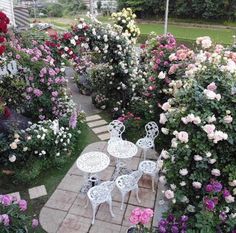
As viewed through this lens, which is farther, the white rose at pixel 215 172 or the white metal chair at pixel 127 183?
the white metal chair at pixel 127 183

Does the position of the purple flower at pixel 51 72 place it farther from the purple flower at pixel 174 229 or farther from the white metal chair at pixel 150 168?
the purple flower at pixel 174 229

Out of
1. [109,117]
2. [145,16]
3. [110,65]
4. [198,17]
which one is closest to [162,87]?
[110,65]

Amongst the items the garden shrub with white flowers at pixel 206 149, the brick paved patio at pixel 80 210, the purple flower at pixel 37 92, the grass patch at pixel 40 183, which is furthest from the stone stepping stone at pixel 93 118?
the garden shrub with white flowers at pixel 206 149

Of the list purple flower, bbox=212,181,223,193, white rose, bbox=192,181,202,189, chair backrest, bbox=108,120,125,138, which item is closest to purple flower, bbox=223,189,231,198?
purple flower, bbox=212,181,223,193

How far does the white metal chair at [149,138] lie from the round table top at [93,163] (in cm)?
105

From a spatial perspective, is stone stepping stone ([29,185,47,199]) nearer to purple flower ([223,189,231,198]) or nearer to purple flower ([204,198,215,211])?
purple flower ([204,198,215,211])

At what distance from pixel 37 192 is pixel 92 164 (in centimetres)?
121

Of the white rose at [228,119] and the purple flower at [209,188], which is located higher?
the white rose at [228,119]

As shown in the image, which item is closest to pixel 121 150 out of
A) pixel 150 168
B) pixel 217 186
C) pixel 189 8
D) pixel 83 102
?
pixel 150 168

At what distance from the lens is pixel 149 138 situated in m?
6.27

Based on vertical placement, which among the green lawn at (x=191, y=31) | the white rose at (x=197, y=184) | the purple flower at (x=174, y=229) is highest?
the white rose at (x=197, y=184)

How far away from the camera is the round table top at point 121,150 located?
18.4 ft

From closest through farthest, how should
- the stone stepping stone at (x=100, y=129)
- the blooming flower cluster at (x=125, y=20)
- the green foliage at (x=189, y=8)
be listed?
the stone stepping stone at (x=100, y=129)
the blooming flower cluster at (x=125, y=20)
the green foliage at (x=189, y=8)

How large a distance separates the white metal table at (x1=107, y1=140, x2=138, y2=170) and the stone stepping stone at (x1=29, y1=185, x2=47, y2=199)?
4.86 feet
